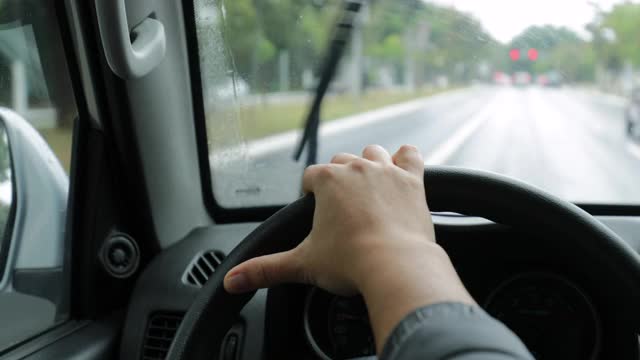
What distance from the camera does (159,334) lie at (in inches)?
100

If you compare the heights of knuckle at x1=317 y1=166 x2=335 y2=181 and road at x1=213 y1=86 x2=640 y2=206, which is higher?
knuckle at x1=317 y1=166 x2=335 y2=181

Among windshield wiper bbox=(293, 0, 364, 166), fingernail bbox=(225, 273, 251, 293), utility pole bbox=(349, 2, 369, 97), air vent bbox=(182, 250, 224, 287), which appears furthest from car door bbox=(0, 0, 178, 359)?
fingernail bbox=(225, 273, 251, 293)

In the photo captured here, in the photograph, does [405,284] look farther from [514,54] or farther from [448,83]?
[448,83]

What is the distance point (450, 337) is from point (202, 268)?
74.0 inches

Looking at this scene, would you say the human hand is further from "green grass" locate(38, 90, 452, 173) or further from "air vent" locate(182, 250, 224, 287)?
"green grass" locate(38, 90, 452, 173)

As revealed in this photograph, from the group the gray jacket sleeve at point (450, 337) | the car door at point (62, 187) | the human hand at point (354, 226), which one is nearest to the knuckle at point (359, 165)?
the human hand at point (354, 226)

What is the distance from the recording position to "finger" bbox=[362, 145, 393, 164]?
1348mm

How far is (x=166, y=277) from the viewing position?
2.67 meters

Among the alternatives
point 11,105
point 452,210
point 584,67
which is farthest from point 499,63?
point 11,105

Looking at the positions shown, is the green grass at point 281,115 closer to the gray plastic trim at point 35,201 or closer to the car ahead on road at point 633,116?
the gray plastic trim at point 35,201

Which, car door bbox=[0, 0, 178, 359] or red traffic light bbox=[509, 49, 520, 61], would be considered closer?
car door bbox=[0, 0, 178, 359]

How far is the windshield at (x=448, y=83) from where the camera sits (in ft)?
9.05

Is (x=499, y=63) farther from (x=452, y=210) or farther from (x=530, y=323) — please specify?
(x=452, y=210)

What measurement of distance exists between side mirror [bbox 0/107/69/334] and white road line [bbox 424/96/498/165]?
1513 millimetres
